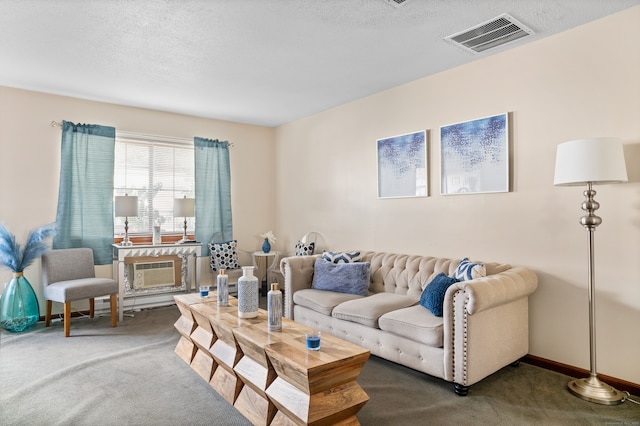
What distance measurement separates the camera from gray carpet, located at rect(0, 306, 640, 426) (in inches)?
91.8

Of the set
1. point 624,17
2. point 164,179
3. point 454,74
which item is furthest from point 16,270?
point 624,17

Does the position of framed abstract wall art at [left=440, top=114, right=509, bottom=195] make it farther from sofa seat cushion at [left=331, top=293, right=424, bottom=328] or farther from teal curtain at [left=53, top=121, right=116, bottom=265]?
teal curtain at [left=53, top=121, right=116, bottom=265]

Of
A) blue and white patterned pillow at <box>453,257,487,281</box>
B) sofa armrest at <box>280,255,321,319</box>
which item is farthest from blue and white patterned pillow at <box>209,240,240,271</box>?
blue and white patterned pillow at <box>453,257,487,281</box>

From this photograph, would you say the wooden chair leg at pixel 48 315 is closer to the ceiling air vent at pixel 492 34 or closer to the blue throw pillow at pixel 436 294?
the blue throw pillow at pixel 436 294

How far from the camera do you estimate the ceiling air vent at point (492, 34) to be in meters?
2.88

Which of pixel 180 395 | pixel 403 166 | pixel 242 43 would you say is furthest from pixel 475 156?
pixel 180 395

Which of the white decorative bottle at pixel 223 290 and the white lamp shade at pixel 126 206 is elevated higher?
the white lamp shade at pixel 126 206

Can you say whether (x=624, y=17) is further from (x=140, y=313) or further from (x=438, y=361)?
(x=140, y=313)

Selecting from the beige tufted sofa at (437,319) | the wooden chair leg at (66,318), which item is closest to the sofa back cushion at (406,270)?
the beige tufted sofa at (437,319)

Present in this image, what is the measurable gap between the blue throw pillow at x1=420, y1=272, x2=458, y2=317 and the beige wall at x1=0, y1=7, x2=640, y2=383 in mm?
710

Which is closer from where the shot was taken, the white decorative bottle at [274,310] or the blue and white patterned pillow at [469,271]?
the white decorative bottle at [274,310]

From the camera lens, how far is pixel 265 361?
2.15 m

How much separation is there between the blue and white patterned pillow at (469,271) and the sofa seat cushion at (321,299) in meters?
1.04

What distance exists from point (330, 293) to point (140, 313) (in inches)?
101
